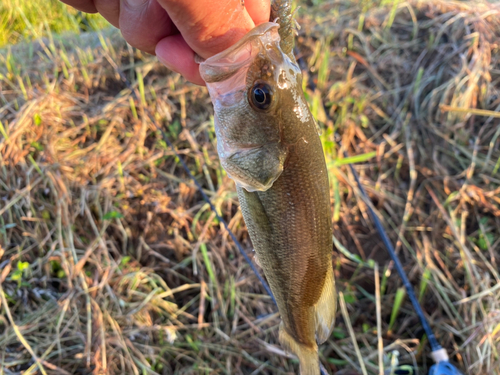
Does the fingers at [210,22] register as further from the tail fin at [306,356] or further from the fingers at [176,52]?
the tail fin at [306,356]

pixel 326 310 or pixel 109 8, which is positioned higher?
pixel 109 8

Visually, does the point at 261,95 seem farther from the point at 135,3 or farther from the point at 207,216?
the point at 207,216

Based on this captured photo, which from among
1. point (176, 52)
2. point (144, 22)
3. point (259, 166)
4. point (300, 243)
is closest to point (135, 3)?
point (144, 22)

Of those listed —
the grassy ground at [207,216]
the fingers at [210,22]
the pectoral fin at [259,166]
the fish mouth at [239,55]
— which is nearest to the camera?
the fingers at [210,22]

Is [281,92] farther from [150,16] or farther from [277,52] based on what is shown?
[150,16]

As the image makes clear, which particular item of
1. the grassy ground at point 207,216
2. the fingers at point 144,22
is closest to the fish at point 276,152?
the fingers at point 144,22

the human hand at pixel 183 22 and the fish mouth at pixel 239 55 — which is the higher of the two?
the human hand at pixel 183 22

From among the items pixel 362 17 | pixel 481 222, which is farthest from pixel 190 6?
pixel 362 17
